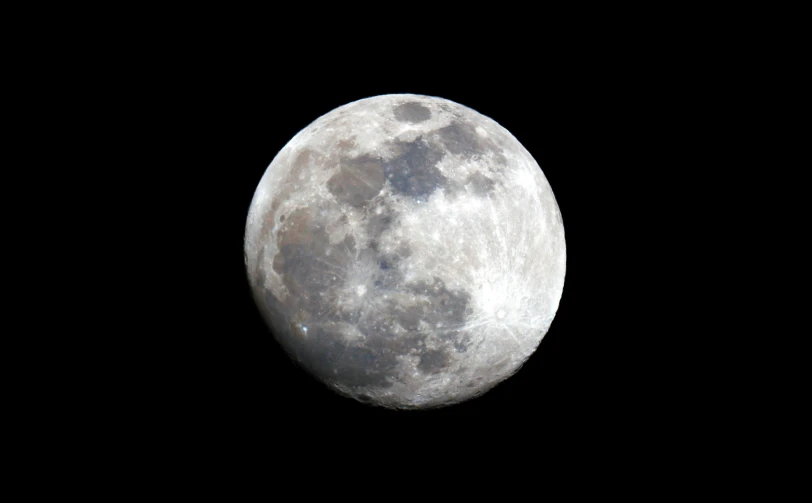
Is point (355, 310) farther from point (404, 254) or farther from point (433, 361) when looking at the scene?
point (433, 361)

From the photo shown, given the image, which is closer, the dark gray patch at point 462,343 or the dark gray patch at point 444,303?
the dark gray patch at point 444,303

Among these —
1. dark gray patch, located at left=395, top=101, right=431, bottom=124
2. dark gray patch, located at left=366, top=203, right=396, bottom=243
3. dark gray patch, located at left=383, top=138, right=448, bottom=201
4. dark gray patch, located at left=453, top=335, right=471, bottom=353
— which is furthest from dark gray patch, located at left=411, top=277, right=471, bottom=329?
dark gray patch, located at left=395, top=101, right=431, bottom=124

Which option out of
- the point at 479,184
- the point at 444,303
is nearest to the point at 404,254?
the point at 444,303

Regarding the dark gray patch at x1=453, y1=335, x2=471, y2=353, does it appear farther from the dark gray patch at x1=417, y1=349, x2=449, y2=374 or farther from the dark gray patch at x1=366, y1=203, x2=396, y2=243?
the dark gray patch at x1=366, y1=203, x2=396, y2=243

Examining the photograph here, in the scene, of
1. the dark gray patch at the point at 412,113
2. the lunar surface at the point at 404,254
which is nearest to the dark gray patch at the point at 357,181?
the lunar surface at the point at 404,254

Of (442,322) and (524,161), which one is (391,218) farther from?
(524,161)

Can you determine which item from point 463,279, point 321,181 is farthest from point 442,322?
point 321,181

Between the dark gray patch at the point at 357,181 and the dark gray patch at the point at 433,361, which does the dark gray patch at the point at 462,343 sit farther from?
the dark gray patch at the point at 357,181
